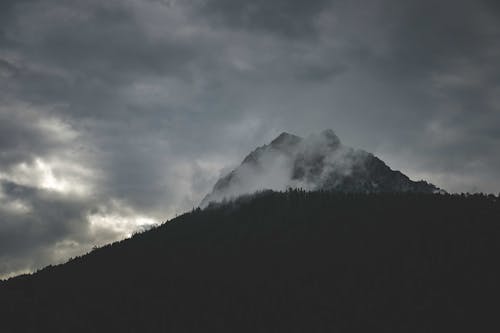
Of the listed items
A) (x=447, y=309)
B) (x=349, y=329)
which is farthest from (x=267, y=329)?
(x=447, y=309)

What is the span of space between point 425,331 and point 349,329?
87.3 ft

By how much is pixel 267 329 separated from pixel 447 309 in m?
69.5

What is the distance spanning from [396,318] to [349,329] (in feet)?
65.4

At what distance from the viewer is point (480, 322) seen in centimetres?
18688

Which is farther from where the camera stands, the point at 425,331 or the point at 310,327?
the point at 310,327

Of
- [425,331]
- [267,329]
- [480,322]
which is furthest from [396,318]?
[267,329]

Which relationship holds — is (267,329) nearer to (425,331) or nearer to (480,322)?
(425,331)

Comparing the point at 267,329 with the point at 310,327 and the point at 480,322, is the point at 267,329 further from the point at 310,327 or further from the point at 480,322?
the point at 480,322

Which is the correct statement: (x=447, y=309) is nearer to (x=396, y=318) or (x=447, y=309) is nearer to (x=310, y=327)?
(x=396, y=318)

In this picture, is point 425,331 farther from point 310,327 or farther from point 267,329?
point 267,329

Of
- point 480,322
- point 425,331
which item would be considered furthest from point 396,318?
point 480,322

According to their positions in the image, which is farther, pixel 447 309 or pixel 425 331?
pixel 447 309

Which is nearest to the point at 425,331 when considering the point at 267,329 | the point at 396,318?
the point at 396,318

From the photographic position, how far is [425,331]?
605 ft
